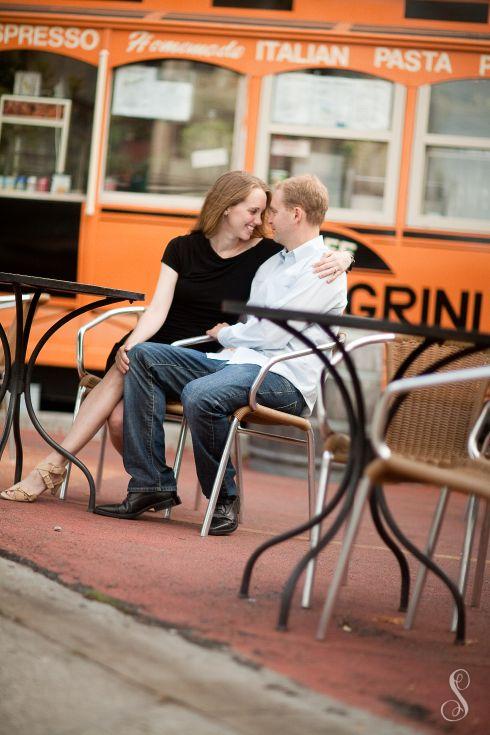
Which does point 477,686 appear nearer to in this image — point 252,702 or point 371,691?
point 371,691

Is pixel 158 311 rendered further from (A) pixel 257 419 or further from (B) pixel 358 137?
(B) pixel 358 137

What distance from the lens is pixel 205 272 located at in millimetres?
4273

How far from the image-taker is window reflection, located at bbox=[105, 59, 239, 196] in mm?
7168

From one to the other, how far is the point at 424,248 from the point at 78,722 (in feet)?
17.8

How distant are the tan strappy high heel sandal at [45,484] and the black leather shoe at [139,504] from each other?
0.20 meters

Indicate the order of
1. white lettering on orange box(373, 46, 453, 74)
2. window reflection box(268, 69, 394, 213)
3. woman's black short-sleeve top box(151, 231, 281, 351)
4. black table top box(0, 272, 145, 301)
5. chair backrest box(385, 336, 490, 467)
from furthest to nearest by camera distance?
window reflection box(268, 69, 394, 213) → white lettering on orange box(373, 46, 453, 74) → woman's black short-sleeve top box(151, 231, 281, 351) → black table top box(0, 272, 145, 301) → chair backrest box(385, 336, 490, 467)

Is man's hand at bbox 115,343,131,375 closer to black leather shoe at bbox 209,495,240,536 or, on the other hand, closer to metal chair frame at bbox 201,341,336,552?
metal chair frame at bbox 201,341,336,552

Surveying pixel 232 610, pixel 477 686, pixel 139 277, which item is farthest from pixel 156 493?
pixel 139 277

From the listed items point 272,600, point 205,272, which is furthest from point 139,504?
point 272,600

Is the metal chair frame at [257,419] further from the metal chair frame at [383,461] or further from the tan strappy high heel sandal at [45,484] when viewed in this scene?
the metal chair frame at [383,461]

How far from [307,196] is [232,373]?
719mm

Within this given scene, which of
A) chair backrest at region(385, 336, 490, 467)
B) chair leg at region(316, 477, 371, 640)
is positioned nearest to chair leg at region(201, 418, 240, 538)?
chair backrest at region(385, 336, 490, 467)

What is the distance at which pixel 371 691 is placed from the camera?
227cm

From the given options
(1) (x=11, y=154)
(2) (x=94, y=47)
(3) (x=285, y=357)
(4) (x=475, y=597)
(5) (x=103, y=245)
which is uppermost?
(2) (x=94, y=47)
